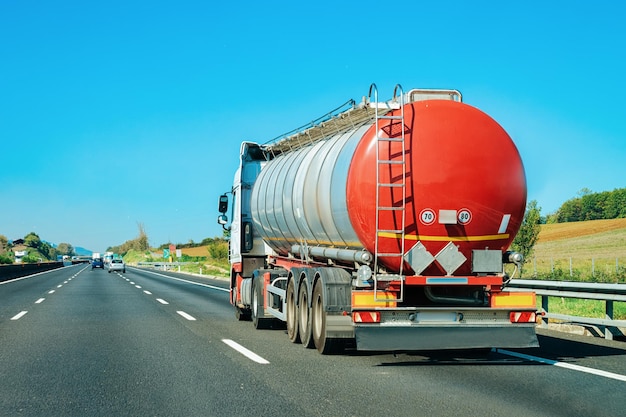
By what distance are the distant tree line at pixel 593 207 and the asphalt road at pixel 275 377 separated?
281 ft

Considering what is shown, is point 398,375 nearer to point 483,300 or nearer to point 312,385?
point 312,385

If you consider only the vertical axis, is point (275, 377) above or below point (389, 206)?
below

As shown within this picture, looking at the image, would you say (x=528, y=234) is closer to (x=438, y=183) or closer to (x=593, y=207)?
(x=438, y=183)

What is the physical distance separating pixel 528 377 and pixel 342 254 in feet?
9.89

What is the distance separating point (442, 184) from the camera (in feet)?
29.3

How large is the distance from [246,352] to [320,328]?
43.3 inches

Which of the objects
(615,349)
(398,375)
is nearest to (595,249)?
(615,349)

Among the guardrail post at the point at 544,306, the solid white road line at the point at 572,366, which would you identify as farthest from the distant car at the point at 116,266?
the solid white road line at the point at 572,366

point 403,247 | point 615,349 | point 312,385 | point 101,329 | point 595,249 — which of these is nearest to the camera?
point 312,385

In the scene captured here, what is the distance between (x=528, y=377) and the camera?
807cm

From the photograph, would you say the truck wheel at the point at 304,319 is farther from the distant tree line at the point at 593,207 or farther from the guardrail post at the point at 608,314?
the distant tree line at the point at 593,207

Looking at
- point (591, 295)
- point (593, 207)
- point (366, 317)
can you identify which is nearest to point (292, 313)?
point (366, 317)

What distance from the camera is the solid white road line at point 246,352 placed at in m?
9.26

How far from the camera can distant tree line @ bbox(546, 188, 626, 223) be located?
301 ft
